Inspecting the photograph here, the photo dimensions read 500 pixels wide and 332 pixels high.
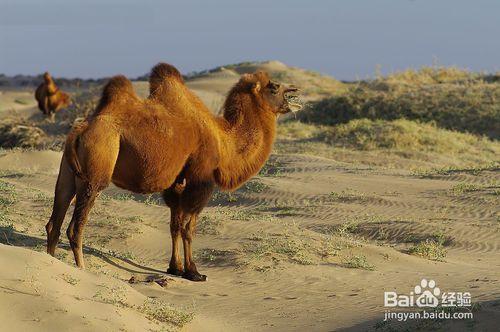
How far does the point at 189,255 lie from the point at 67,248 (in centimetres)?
155

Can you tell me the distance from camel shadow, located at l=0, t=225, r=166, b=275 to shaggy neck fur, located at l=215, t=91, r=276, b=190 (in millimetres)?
1347

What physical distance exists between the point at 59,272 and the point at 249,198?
9.23 meters

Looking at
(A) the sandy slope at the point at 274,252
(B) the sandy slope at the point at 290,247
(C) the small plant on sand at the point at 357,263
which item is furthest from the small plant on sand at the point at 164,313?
(C) the small plant on sand at the point at 357,263

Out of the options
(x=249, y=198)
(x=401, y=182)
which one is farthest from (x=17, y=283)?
(x=401, y=182)

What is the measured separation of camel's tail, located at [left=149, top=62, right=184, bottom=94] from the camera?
1113 cm

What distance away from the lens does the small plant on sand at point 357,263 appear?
11344 mm

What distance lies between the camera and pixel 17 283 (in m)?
7.41

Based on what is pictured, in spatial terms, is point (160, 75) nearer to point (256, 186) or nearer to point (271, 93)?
point (271, 93)

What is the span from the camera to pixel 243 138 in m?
11.5

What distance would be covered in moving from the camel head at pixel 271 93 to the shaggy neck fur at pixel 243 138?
6 centimetres

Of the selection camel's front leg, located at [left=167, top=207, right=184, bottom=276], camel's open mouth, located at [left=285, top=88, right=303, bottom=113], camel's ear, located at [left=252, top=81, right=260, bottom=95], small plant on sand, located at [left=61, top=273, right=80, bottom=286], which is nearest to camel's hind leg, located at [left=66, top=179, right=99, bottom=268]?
camel's front leg, located at [left=167, top=207, right=184, bottom=276]

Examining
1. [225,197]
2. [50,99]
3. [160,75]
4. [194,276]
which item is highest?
[160,75]

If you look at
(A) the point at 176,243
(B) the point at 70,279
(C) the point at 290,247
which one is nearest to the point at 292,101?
(C) the point at 290,247

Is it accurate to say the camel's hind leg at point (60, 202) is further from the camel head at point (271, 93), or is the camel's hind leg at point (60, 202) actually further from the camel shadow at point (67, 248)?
the camel head at point (271, 93)
